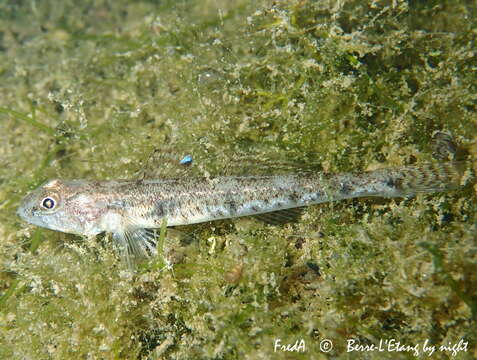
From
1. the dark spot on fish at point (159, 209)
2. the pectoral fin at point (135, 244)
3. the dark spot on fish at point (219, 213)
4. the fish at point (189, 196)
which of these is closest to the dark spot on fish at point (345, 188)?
the fish at point (189, 196)

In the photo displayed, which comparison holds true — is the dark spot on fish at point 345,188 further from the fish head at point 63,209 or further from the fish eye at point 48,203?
the fish eye at point 48,203

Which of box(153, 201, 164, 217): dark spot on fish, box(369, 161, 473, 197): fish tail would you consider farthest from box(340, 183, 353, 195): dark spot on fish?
box(153, 201, 164, 217): dark spot on fish


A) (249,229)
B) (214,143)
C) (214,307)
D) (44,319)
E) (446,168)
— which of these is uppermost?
(446,168)

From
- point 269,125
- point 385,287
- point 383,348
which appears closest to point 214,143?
point 269,125

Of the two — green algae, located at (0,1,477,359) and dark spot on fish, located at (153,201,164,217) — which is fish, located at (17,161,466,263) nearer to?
dark spot on fish, located at (153,201,164,217)

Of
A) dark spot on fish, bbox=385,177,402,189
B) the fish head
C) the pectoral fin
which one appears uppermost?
dark spot on fish, bbox=385,177,402,189

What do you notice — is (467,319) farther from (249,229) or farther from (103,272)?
(103,272)
